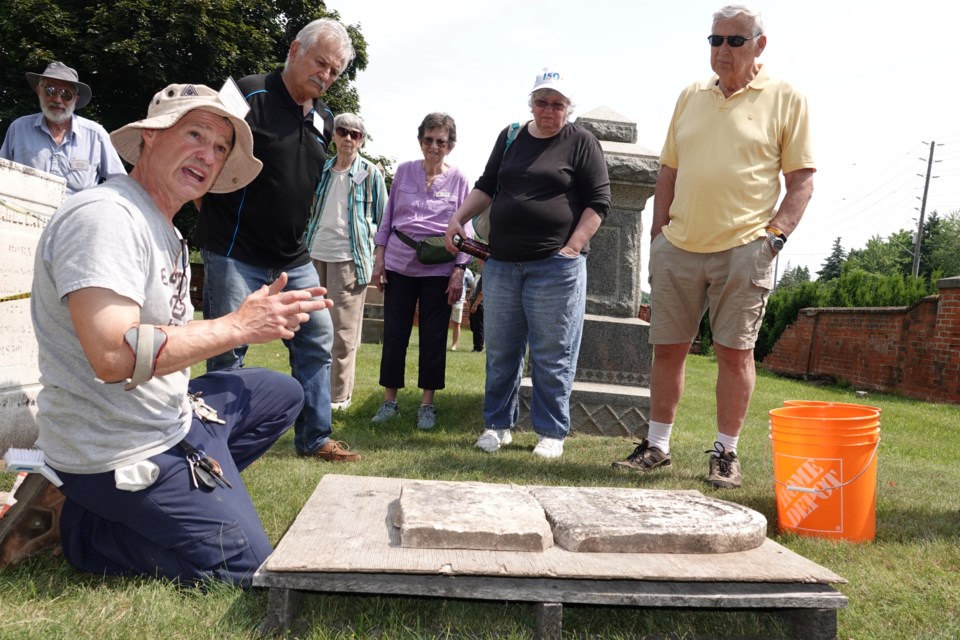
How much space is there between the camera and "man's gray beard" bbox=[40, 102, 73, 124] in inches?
222

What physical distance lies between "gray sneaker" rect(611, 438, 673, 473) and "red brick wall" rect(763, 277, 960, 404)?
31.6 ft

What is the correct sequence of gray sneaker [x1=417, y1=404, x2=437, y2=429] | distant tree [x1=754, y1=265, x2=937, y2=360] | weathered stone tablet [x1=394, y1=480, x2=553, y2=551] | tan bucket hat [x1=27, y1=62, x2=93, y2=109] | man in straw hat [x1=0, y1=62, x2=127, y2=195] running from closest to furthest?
weathered stone tablet [x1=394, y1=480, x2=553, y2=551] → gray sneaker [x1=417, y1=404, x2=437, y2=429] → man in straw hat [x1=0, y1=62, x2=127, y2=195] → tan bucket hat [x1=27, y1=62, x2=93, y2=109] → distant tree [x1=754, y1=265, x2=937, y2=360]

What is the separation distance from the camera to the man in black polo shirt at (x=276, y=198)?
148 inches

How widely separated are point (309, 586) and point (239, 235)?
2.29m

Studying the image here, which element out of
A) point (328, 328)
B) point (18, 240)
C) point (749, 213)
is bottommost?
point (328, 328)

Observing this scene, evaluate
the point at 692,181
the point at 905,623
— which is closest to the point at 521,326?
the point at 692,181

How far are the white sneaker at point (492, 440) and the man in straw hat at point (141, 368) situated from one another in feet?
7.28

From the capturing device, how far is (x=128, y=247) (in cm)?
205

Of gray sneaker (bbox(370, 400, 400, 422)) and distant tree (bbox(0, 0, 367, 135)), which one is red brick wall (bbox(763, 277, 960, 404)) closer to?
gray sneaker (bbox(370, 400, 400, 422))

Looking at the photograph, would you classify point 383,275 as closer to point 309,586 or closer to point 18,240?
point 18,240

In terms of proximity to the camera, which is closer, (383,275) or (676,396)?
(676,396)

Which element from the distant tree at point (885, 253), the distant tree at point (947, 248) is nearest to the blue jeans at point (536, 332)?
the distant tree at point (947, 248)

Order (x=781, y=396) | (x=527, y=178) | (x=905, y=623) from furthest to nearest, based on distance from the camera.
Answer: (x=781, y=396), (x=527, y=178), (x=905, y=623)

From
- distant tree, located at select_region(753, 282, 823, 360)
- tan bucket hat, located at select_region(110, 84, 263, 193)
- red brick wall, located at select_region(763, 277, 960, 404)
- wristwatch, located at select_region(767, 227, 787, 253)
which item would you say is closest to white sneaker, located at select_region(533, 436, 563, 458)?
wristwatch, located at select_region(767, 227, 787, 253)
